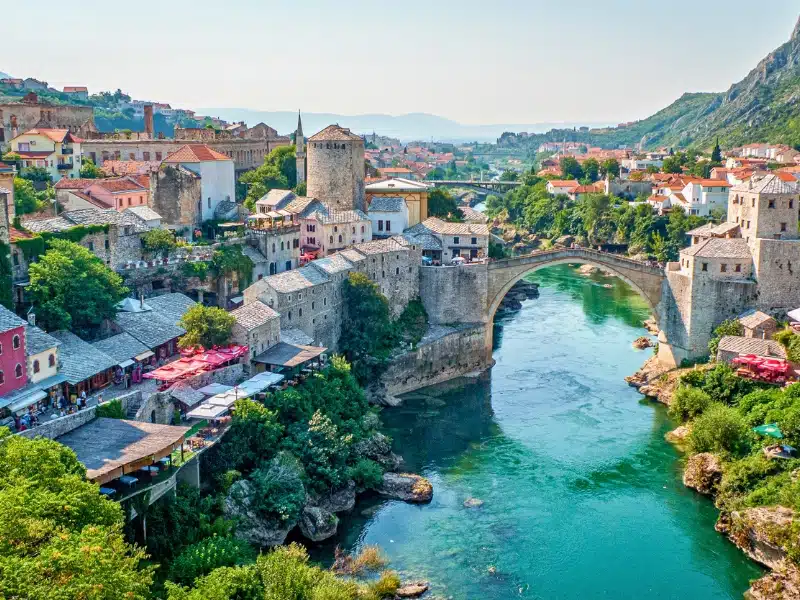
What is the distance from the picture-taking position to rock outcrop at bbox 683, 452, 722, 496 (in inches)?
1075

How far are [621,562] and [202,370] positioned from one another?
13.3 metres

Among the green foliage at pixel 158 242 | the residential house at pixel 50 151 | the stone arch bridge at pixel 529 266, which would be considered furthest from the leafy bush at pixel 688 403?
the residential house at pixel 50 151

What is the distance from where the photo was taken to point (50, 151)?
4328cm

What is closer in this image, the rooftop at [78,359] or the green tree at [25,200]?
the rooftop at [78,359]

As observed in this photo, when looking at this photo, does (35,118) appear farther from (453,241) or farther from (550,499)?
(550,499)

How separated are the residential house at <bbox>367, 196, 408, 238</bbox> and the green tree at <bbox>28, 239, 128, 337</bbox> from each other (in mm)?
17364

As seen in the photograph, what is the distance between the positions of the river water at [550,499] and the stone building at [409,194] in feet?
31.6

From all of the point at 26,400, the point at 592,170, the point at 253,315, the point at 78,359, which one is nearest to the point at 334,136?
the point at 253,315

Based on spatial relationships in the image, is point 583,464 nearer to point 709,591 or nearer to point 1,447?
point 709,591

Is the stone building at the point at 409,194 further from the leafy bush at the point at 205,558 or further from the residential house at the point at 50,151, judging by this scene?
the leafy bush at the point at 205,558

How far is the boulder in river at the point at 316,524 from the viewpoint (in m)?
24.5

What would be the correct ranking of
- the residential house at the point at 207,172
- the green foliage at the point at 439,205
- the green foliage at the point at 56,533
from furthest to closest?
the green foliage at the point at 439,205, the residential house at the point at 207,172, the green foliage at the point at 56,533

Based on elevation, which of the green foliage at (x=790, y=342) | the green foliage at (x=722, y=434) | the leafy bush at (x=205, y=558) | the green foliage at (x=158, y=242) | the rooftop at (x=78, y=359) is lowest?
the leafy bush at (x=205, y=558)

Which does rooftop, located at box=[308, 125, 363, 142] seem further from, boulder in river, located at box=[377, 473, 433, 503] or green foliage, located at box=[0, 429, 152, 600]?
green foliage, located at box=[0, 429, 152, 600]
